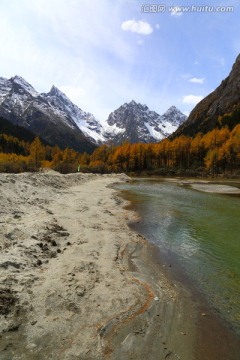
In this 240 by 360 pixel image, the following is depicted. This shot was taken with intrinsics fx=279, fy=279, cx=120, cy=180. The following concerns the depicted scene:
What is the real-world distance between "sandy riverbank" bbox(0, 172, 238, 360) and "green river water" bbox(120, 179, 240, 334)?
3.99 ft

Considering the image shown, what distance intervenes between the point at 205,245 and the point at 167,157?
116 m

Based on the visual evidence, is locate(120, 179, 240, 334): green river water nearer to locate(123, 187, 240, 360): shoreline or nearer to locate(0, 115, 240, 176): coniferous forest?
locate(123, 187, 240, 360): shoreline

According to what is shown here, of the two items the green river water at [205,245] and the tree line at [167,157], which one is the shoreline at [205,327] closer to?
the green river water at [205,245]

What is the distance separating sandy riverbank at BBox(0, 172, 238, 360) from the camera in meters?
7.21

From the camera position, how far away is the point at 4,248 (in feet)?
39.8

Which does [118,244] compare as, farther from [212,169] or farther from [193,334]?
[212,169]

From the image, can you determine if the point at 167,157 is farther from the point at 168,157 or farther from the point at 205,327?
the point at 205,327

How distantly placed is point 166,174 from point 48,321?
106 metres

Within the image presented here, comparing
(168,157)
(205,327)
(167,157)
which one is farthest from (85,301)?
(167,157)

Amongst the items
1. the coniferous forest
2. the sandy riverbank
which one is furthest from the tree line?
the sandy riverbank

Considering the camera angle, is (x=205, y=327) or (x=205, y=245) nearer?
(x=205, y=327)

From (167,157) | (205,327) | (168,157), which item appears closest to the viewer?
(205,327)

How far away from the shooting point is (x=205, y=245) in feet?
55.5

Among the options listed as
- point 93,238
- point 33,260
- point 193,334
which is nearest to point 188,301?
point 193,334
